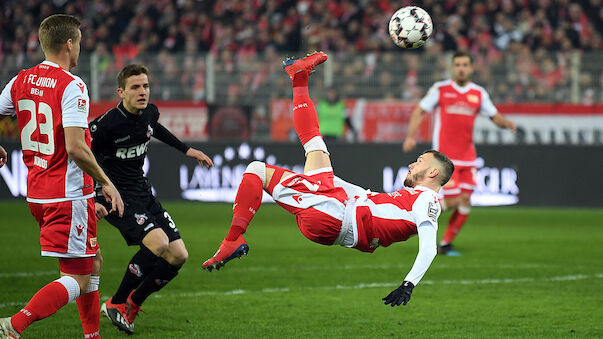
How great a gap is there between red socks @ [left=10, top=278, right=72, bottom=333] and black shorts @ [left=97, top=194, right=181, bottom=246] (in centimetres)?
141

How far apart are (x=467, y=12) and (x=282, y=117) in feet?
21.6

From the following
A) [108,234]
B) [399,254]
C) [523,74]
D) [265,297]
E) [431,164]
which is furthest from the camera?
[523,74]

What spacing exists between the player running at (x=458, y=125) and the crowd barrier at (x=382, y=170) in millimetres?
4175

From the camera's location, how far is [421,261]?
5500 mm

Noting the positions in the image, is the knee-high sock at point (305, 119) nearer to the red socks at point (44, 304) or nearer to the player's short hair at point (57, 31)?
the player's short hair at point (57, 31)

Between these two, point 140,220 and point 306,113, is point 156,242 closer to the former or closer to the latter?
point 140,220

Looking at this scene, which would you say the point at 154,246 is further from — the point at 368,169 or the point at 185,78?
the point at 185,78

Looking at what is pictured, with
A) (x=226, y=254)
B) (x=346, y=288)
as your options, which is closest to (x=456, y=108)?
(x=346, y=288)

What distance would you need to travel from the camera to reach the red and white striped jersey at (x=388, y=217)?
19.7ft

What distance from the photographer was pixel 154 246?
22.0ft

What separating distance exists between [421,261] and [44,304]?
2346 millimetres

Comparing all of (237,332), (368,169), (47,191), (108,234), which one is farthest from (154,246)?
(368,169)

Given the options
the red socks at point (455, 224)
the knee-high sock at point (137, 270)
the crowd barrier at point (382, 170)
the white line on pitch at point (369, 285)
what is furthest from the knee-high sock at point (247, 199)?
the crowd barrier at point (382, 170)

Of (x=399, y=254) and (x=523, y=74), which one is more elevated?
(x=523, y=74)
